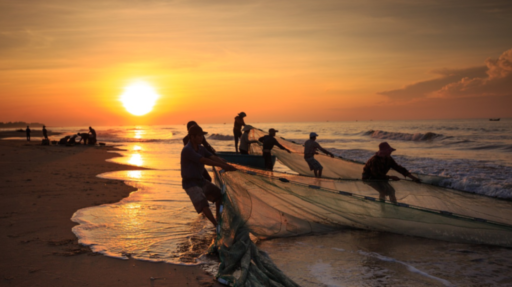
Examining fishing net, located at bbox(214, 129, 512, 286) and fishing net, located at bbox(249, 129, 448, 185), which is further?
fishing net, located at bbox(249, 129, 448, 185)

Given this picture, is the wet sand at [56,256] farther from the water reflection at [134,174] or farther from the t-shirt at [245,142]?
the t-shirt at [245,142]

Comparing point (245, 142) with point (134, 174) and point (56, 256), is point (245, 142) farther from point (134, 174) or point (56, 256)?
point (56, 256)

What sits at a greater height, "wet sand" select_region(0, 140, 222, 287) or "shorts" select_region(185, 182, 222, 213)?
"shorts" select_region(185, 182, 222, 213)

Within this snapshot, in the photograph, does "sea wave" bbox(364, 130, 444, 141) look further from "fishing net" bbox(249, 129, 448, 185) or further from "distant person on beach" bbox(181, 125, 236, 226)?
"distant person on beach" bbox(181, 125, 236, 226)

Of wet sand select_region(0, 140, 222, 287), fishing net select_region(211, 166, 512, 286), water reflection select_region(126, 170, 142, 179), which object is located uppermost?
fishing net select_region(211, 166, 512, 286)

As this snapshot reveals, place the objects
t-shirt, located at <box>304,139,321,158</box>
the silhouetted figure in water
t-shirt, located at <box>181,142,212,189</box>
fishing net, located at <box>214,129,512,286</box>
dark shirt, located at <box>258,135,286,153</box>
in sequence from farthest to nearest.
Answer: dark shirt, located at <box>258,135,286,153</box> < t-shirt, located at <box>304,139,321,158</box> < the silhouetted figure in water < t-shirt, located at <box>181,142,212,189</box> < fishing net, located at <box>214,129,512,286</box>

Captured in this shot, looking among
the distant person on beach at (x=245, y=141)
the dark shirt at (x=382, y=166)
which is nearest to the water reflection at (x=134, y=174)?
the distant person on beach at (x=245, y=141)

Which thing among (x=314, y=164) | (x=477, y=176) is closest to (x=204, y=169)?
(x=314, y=164)

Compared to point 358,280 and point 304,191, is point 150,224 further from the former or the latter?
point 358,280

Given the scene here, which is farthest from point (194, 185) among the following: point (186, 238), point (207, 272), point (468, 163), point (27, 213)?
point (468, 163)

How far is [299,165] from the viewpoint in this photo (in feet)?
38.3

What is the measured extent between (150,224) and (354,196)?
3501 mm

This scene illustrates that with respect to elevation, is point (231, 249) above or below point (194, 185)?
below

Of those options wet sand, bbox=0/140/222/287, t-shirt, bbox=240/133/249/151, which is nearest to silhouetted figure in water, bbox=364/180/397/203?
wet sand, bbox=0/140/222/287
